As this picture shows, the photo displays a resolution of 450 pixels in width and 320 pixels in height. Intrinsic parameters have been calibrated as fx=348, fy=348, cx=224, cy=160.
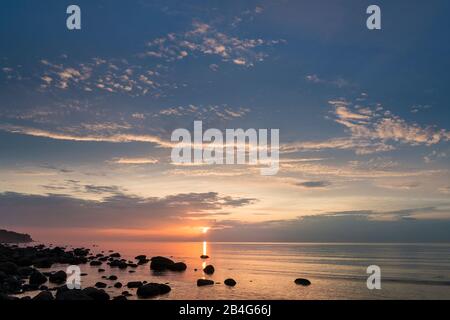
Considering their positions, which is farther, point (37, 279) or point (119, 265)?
point (119, 265)

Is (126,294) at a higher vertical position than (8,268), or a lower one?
lower

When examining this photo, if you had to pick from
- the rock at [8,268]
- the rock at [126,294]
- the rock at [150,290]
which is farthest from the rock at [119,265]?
the rock at [126,294]

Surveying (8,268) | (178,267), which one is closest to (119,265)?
(178,267)

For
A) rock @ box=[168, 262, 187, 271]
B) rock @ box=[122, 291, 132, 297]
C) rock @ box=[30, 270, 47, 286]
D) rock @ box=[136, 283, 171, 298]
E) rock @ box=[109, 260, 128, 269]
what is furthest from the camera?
rock @ box=[109, 260, 128, 269]

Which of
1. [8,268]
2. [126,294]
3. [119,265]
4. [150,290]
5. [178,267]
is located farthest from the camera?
[119,265]

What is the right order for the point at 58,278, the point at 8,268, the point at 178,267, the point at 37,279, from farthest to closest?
the point at 178,267 → the point at 8,268 → the point at 58,278 → the point at 37,279

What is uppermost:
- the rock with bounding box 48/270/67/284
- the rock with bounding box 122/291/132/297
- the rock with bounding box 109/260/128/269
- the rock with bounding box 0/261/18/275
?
the rock with bounding box 0/261/18/275

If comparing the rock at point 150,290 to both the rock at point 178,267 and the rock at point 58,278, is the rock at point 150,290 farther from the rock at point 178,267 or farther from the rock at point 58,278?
the rock at point 178,267

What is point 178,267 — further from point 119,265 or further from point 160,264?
point 119,265

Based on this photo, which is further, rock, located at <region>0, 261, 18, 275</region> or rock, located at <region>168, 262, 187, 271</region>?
rock, located at <region>168, 262, 187, 271</region>

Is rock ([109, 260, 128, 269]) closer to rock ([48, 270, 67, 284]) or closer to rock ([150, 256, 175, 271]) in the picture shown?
rock ([150, 256, 175, 271])

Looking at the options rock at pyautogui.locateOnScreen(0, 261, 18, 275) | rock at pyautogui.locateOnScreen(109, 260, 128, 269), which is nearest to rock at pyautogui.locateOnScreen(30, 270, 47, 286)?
rock at pyautogui.locateOnScreen(0, 261, 18, 275)
